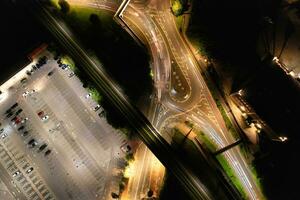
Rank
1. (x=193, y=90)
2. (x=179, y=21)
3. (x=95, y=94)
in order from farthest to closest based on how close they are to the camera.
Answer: (x=179, y=21) < (x=193, y=90) < (x=95, y=94)

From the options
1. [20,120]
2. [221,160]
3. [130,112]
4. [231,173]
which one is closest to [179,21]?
[130,112]

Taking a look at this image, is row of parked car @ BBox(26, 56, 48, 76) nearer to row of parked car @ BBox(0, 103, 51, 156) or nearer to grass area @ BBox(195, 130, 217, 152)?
row of parked car @ BBox(0, 103, 51, 156)

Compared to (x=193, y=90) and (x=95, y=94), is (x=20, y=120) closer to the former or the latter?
(x=95, y=94)

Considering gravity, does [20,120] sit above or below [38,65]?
below

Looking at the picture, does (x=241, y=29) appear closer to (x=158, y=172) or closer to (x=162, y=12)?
(x=162, y=12)

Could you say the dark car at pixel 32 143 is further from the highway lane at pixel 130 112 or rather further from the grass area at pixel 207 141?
the grass area at pixel 207 141

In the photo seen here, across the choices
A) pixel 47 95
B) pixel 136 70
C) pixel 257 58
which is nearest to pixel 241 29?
pixel 257 58

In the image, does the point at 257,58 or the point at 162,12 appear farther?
the point at 162,12
